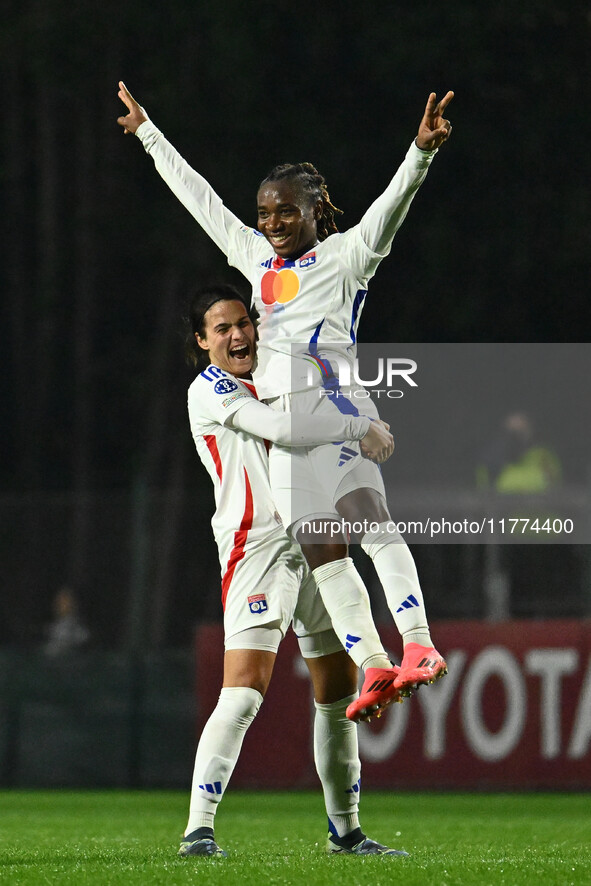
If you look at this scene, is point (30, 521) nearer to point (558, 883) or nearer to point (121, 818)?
point (121, 818)

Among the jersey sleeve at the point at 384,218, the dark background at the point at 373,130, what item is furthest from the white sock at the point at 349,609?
the dark background at the point at 373,130

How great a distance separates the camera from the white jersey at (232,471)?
6.86 metres

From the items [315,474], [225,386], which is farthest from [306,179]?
[315,474]

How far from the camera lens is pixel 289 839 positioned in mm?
8688

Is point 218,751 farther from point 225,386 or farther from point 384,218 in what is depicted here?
point 384,218

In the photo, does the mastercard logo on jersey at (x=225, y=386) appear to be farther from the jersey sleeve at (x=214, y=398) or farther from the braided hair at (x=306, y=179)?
the braided hair at (x=306, y=179)

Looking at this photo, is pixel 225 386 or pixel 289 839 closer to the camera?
pixel 225 386

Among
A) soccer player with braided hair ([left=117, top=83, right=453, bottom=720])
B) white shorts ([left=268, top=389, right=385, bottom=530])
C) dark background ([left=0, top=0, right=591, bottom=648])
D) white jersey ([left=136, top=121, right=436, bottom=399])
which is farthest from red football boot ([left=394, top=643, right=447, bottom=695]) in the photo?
→ dark background ([left=0, top=0, right=591, bottom=648])

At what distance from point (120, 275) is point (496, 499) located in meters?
9.34

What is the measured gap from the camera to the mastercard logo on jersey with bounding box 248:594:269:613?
6.76 meters

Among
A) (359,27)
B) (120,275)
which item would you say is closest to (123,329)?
(120,275)

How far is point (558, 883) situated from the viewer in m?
5.80

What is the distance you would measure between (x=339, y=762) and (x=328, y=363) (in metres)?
1.73

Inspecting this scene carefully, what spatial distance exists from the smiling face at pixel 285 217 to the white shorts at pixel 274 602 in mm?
1215
